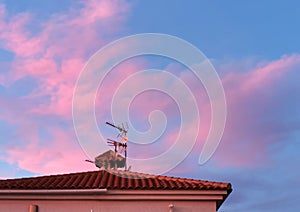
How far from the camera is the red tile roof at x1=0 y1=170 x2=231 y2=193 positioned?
635 inches

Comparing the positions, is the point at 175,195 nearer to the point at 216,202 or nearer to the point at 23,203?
the point at 216,202

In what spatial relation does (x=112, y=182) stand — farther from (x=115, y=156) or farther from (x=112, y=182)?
(x=115, y=156)

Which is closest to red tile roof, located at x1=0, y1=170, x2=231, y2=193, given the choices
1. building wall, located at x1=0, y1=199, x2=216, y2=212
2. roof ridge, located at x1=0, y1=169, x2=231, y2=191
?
roof ridge, located at x1=0, y1=169, x2=231, y2=191

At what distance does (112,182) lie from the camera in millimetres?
16891

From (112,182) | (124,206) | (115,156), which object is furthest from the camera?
(115,156)

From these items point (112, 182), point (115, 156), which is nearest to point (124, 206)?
point (112, 182)

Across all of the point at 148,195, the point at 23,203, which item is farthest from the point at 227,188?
the point at 23,203

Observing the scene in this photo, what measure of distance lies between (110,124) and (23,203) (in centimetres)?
580

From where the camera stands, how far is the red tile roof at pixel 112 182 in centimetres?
1614

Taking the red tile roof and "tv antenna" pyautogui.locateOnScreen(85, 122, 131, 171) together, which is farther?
"tv antenna" pyautogui.locateOnScreen(85, 122, 131, 171)

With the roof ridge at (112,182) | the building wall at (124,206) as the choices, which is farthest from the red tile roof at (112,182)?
the building wall at (124,206)

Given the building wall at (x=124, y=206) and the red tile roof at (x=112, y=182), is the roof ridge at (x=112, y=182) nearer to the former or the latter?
the red tile roof at (x=112, y=182)

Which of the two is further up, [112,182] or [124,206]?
[112,182]

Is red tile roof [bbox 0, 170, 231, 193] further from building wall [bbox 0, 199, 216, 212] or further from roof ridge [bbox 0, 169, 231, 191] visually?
building wall [bbox 0, 199, 216, 212]
